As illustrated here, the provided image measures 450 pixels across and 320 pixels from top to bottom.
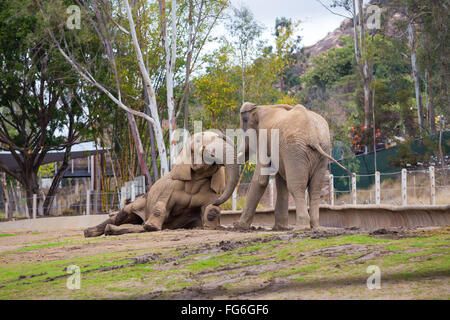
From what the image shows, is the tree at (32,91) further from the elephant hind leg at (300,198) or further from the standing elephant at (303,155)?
the elephant hind leg at (300,198)

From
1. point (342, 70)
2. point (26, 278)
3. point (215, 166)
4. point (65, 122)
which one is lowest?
point (26, 278)

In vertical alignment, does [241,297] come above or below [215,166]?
below

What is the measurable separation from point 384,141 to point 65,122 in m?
18.6

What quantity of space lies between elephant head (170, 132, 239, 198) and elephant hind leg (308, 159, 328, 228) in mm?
1723

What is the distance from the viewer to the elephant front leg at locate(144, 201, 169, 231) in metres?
10.9

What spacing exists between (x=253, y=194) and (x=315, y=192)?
1.31m

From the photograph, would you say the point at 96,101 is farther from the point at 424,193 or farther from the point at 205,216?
the point at 205,216

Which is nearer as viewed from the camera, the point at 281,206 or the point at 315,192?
the point at 315,192

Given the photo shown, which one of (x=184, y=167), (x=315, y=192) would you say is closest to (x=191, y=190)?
(x=184, y=167)

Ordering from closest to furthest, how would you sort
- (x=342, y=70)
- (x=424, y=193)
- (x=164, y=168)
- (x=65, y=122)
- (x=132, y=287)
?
(x=132, y=287), (x=424, y=193), (x=164, y=168), (x=65, y=122), (x=342, y=70)

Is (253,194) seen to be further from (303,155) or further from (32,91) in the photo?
(32,91)

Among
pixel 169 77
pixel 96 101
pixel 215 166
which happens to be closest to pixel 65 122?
pixel 96 101

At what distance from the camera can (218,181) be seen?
11383 millimetres

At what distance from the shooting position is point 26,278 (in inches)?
225
